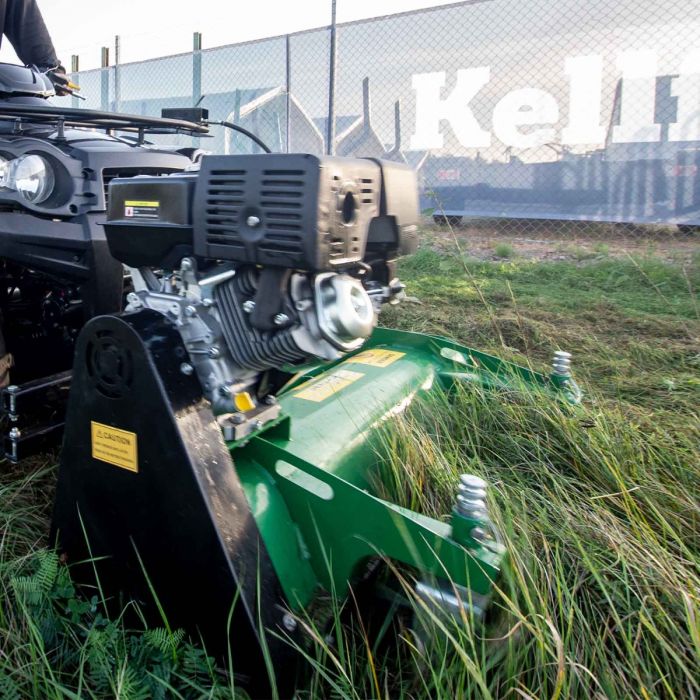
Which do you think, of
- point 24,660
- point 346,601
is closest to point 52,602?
point 24,660

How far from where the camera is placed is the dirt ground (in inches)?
239

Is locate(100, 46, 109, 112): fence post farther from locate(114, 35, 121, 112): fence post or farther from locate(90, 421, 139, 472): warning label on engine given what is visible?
locate(90, 421, 139, 472): warning label on engine

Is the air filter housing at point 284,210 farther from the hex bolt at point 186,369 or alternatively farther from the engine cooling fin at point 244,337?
the hex bolt at point 186,369

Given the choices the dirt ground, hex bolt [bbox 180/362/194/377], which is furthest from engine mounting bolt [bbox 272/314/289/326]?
the dirt ground

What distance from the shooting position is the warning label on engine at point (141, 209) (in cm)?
146

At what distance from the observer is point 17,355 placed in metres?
2.31

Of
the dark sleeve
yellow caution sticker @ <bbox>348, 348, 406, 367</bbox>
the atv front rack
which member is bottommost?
yellow caution sticker @ <bbox>348, 348, 406, 367</bbox>

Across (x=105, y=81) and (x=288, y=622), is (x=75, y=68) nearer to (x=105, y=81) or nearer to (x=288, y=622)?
(x=105, y=81)

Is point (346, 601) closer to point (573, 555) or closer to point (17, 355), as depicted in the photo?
point (573, 555)

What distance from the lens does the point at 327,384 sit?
6.77 feet

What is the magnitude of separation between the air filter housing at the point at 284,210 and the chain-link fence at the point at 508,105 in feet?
17.2

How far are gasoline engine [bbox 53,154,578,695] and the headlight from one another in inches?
19.9

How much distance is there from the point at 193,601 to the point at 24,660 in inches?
15.8

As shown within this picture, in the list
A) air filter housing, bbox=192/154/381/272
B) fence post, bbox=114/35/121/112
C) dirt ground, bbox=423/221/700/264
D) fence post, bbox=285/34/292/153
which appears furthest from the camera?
fence post, bbox=114/35/121/112
